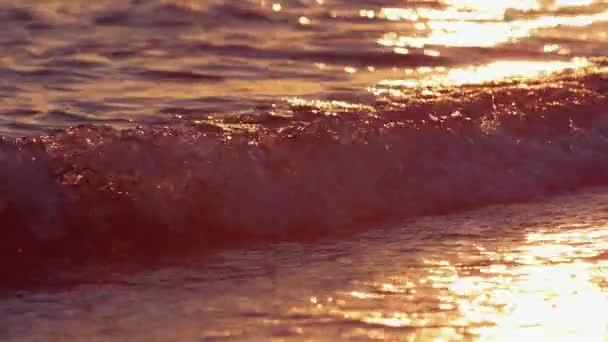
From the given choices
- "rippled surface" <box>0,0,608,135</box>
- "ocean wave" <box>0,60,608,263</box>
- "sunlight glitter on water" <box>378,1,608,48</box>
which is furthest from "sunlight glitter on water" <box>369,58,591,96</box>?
"sunlight glitter on water" <box>378,1,608,48</box>

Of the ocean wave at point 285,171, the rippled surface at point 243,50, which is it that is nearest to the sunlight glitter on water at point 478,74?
the rippled surface at point 243,50

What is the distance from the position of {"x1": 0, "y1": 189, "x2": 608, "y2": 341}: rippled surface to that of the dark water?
0.01 m

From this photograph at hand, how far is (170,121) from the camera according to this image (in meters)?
6.23

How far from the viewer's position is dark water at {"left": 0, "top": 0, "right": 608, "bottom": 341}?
166 inches

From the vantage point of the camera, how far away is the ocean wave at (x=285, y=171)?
196 inches

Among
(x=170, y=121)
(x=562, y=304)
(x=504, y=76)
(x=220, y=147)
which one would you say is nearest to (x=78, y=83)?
(x=170, y=121)

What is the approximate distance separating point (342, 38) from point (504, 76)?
1435 mm

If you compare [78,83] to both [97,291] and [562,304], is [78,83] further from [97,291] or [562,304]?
[562,304]

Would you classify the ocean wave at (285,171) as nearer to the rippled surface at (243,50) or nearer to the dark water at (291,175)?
the dark water at (291,175)

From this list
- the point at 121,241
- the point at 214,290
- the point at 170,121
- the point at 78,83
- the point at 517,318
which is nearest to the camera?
the point at 517,318

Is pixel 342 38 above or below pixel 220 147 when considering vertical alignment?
above

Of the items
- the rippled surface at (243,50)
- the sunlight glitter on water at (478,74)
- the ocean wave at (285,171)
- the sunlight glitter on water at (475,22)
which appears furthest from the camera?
the sunlight glitter on water at (475,22)

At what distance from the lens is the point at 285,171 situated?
549cm

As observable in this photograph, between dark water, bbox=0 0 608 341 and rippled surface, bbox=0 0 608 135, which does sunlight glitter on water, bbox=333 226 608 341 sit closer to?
dark water, bbox=0 0 608 341
